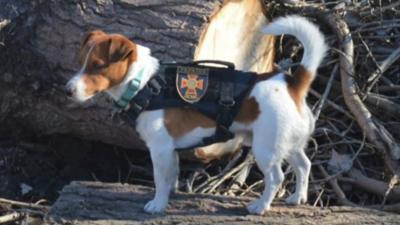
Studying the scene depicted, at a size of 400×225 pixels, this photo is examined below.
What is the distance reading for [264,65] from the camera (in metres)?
3.82

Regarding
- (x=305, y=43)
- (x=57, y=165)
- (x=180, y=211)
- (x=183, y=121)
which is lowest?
(x=57, y=165)

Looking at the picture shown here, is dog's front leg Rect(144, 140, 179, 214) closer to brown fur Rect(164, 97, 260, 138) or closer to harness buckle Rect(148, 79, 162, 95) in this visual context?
brown fur Rect(164, 97, 260, 138)

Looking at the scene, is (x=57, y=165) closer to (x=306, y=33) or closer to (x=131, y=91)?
(x=131, y=91)

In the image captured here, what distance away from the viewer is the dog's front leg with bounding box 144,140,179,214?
2807mm

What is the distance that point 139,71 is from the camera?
109 inches

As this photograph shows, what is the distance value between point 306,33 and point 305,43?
0.04 metres

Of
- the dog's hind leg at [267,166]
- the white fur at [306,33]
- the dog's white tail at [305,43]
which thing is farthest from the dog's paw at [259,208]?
the white fur at [306,33]

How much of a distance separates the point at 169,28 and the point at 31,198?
3.75 ft

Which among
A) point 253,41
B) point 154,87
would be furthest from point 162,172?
point 253,41

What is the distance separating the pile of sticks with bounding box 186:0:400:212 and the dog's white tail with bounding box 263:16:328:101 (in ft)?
2.65

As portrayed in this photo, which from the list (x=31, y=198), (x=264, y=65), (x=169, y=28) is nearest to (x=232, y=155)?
(x=264, y=65)

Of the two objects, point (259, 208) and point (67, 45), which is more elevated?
point (67, 45)

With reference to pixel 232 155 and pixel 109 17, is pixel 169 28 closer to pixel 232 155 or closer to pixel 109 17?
pixel 109 17

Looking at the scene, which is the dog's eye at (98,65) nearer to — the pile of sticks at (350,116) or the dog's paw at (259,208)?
the dog's paw at (259,208)
